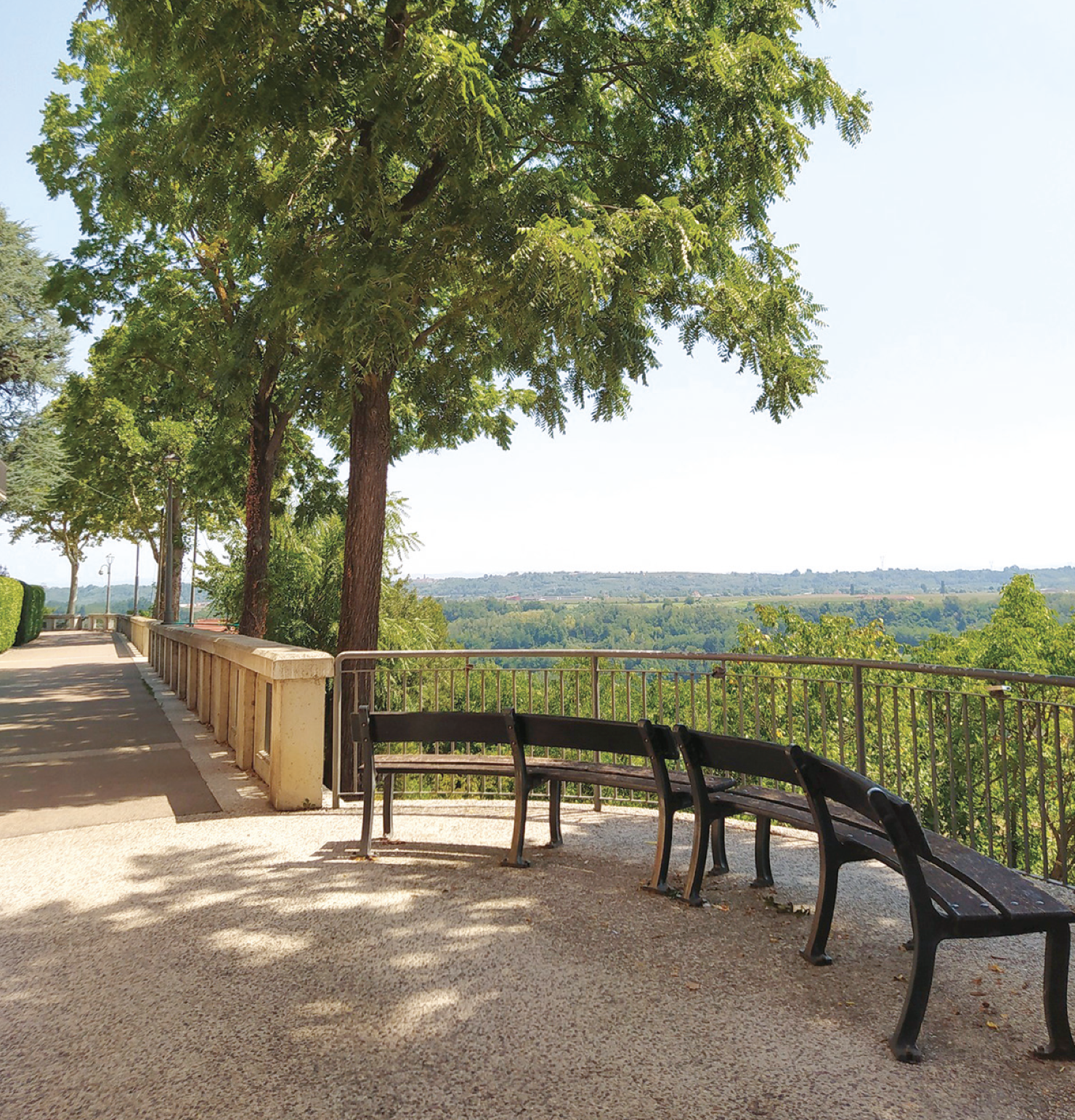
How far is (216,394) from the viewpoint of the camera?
12.8 m

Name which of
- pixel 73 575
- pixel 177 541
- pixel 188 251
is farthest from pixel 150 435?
pixel 73 575

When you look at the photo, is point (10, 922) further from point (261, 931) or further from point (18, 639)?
point (18, 639)

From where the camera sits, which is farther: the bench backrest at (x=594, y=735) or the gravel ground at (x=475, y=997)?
the bench backrest at (x=594, y=735)

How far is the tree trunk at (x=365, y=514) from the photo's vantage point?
1080 centimetres

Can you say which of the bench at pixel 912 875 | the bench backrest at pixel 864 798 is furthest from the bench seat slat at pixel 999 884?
the bench backrest at pixel 864 798

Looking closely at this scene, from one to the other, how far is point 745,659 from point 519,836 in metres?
2.00

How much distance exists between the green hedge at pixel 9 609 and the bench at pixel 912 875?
30.9 m

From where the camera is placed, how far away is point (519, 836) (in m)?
5.65

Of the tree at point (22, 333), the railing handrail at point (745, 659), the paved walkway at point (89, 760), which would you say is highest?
the tree at point (22, 333)

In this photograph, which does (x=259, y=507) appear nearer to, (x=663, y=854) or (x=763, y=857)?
(x=663, y=854)

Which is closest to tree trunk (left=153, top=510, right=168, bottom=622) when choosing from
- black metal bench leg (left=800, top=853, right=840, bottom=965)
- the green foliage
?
the green foliage

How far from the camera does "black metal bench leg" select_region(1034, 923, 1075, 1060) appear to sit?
128 inches

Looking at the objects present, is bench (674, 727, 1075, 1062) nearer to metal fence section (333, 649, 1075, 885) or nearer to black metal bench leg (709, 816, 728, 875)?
black metal bench leg (709, 816, 728, 875)

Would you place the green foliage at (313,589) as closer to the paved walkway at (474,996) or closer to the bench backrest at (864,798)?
the paved walkway at (474,996)
